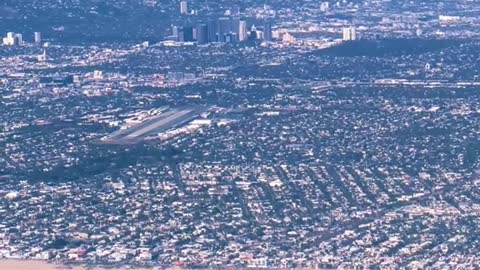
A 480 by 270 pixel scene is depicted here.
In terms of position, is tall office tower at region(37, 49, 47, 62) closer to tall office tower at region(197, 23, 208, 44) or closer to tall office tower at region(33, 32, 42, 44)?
tall office tower at region(33, 32, 42, 44)

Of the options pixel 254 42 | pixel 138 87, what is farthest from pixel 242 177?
pixel 254 42

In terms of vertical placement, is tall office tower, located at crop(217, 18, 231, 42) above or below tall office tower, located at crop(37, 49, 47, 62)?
below

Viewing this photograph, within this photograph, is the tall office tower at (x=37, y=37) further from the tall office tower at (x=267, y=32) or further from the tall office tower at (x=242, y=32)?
the tall office tower at (x=267, y=32)

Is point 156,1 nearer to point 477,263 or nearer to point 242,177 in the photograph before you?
point 242,177

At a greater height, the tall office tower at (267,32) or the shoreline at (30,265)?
the shoreline at (30,265)

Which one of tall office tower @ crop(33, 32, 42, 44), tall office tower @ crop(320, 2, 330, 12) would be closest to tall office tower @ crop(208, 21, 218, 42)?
tall office tower @ crop(33, 32, 42, 44)

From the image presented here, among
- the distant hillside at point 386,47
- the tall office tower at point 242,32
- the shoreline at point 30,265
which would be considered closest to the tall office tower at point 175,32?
the tall office tower at point 242,32

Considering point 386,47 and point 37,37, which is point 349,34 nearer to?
point 386,47
